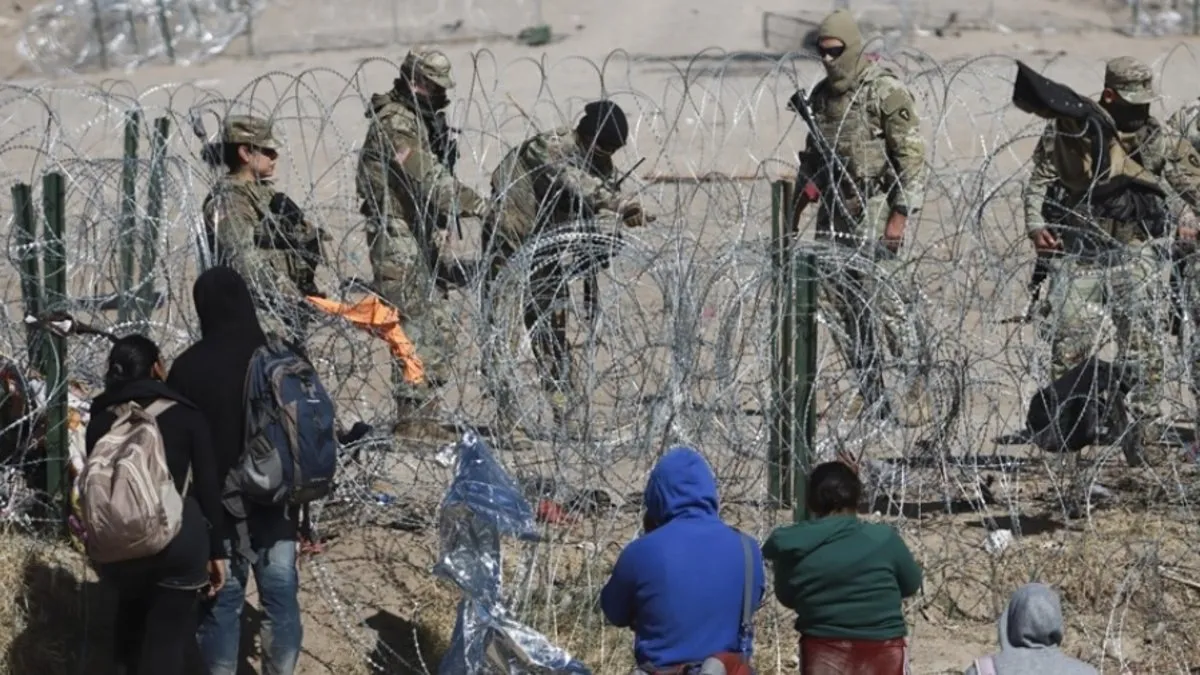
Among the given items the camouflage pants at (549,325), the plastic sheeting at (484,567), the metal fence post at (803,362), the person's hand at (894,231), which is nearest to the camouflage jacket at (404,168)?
the camouflage pants at (549,325)

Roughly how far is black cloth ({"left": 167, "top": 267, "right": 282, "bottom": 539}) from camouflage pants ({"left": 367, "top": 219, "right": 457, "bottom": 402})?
1.40 meters

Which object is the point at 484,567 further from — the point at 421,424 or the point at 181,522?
the point at 421,424

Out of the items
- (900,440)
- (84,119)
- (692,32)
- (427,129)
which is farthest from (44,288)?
(692,32)

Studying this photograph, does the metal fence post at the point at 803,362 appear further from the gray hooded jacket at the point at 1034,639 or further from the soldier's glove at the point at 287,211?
the soldier's glove at the point at 287,211

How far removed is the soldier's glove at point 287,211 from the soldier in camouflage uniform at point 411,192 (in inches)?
10.8

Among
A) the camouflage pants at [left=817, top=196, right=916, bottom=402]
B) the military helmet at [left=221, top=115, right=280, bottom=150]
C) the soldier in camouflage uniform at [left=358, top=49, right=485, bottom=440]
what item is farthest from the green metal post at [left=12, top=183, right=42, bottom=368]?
the camouflage pants at [left=817, top=196, right=916, bottom=402]

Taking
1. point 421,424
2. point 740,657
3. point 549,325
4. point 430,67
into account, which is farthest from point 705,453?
point 430,67

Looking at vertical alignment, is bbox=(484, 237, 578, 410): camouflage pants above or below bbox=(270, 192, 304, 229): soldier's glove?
below

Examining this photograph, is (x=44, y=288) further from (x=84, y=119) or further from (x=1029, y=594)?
(x=84, y=119)

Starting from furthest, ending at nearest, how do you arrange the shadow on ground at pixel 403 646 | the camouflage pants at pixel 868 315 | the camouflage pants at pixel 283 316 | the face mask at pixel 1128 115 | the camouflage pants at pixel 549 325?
the face mask at pixel 1128 115, the camouflage pants at pixel 283 316, the camouflage pants at pixel 549 325, the camouflage pants at pixel 868 315, the shadow on ground at pixel 403 646

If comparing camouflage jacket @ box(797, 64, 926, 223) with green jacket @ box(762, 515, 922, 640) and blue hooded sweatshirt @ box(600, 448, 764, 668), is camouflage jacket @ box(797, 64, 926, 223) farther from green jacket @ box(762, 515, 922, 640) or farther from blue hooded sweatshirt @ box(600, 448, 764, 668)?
blue hooded sweatshirt @ box(600, 448, 764, 668)

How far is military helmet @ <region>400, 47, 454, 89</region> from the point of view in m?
8.45

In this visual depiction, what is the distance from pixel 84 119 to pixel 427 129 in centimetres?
888

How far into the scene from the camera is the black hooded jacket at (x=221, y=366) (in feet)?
20.1
